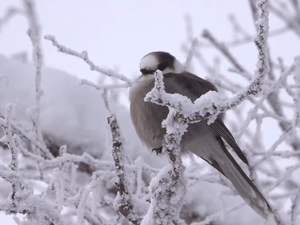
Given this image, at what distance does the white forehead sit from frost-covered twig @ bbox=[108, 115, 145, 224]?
152cm

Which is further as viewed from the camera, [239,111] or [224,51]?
[239,111]

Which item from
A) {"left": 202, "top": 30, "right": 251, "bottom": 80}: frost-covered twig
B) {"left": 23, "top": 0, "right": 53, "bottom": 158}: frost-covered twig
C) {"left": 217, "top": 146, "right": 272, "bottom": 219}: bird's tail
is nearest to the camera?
{"left": 217, "top": 146, "right": 272, "bottom": 219}: bird's tail

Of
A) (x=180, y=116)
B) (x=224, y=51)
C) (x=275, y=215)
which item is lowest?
(x=180, y=116)

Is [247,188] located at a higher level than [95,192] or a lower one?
higher

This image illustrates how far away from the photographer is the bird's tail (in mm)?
2635

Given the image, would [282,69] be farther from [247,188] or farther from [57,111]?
[57,111]

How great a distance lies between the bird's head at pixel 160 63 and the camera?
330cm

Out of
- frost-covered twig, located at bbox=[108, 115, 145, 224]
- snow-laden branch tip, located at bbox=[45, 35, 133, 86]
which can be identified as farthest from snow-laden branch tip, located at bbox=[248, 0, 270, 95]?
snow-laden branch tip, located at bbox=[45, 35, 133, 86]

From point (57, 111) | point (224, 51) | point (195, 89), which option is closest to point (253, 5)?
point (224, 51)

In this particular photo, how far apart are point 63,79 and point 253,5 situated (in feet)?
5.34

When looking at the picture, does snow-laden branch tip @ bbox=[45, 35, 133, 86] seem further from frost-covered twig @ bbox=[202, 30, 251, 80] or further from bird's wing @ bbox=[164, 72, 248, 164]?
frost-covered twig @ bbox=[202, 30, 251, 80]

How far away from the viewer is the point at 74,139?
11.7 ft

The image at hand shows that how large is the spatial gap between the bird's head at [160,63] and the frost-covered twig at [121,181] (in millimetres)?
1472

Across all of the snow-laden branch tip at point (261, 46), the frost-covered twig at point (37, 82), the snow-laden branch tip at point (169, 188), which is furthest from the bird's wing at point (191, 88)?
the snow-laden branch tip at point (261, 46)
